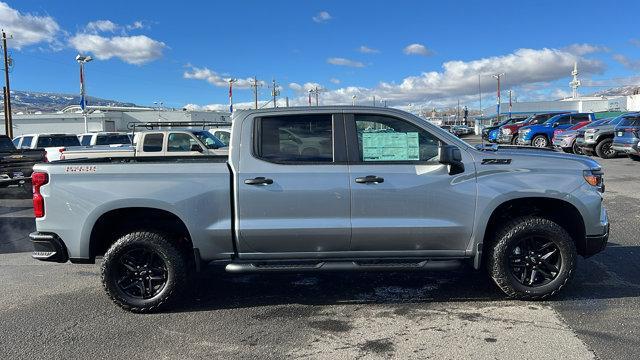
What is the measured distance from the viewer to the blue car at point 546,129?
25.5 metres

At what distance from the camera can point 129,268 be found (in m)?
4.82

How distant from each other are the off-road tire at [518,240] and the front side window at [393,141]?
3.26ft

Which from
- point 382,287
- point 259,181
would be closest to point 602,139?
point 382,287

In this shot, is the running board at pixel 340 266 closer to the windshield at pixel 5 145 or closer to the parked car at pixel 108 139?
the windshield at pixel 5 145

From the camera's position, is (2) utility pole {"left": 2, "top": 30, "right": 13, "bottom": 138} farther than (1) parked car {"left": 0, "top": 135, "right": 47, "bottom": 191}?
Yes

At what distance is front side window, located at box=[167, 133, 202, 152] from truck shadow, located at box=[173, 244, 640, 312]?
334 inches

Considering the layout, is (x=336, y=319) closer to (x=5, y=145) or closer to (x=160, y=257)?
(x=160, y=257)

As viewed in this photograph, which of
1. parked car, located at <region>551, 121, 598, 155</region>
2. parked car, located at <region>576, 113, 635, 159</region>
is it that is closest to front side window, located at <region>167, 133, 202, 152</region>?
parked car, located at <region>576, 113, 635, 159</region>

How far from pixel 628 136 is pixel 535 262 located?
1475 cm

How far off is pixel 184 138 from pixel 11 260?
7.43m

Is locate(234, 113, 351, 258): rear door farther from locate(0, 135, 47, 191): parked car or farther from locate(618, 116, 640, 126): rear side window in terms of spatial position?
locate(618, 116, 640, 126): rear side window

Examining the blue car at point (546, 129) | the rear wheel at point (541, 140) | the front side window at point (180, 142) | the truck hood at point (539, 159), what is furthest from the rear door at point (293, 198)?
the rear wheel at point (541, 140)

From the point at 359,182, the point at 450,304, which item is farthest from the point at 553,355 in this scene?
the point at 359,182

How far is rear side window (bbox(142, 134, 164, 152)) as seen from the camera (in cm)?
1405
